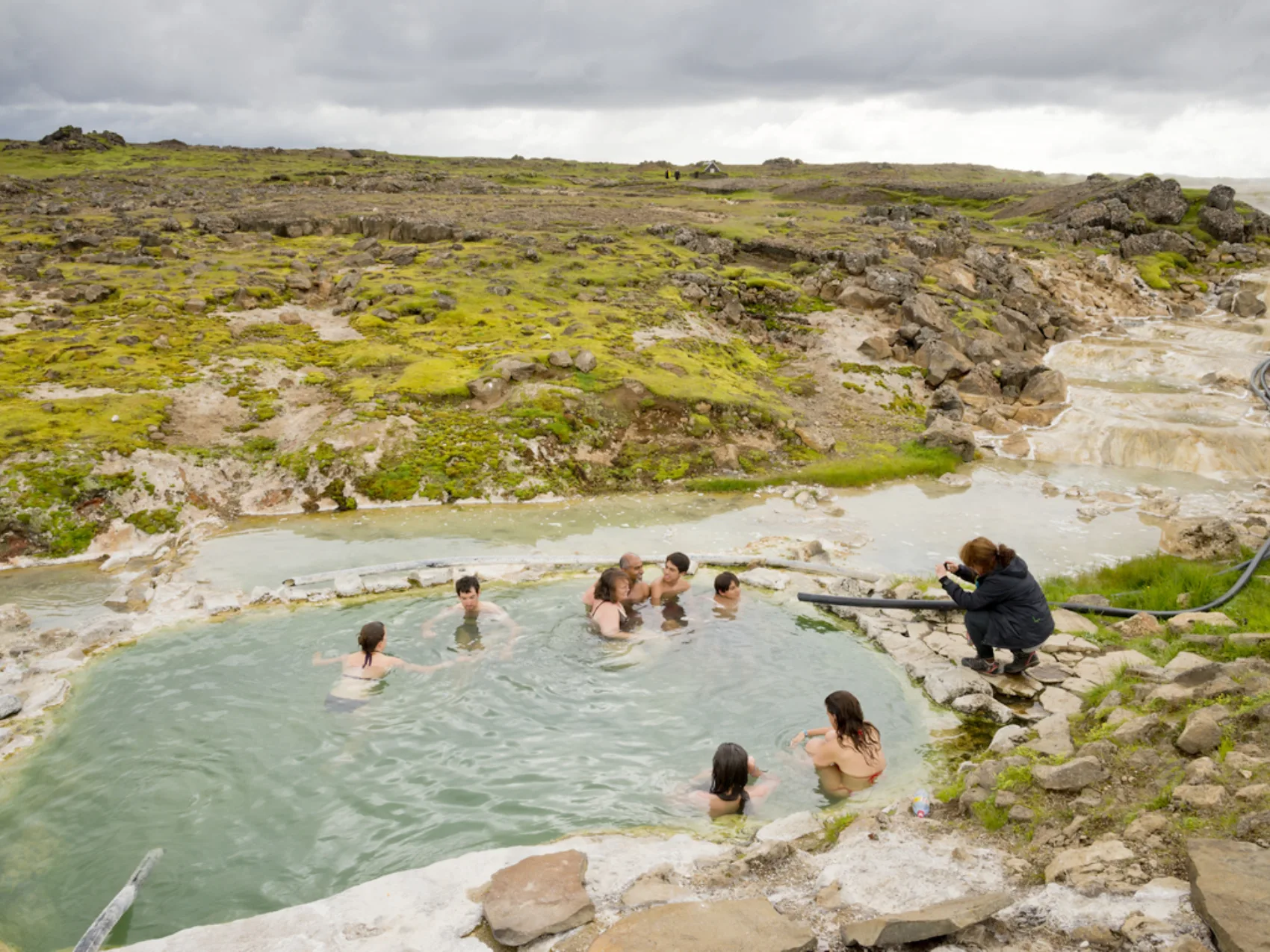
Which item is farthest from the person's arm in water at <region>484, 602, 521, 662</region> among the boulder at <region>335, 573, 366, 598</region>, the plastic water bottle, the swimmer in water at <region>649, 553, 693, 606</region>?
the plastic water bottle

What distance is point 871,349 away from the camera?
111 ft

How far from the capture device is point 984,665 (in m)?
11.9

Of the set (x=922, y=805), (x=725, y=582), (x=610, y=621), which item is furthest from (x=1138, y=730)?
(x=610, y=621)

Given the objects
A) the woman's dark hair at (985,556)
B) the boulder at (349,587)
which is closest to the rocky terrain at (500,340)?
the boulder at (349,587)

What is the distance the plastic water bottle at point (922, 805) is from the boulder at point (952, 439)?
63.0ft

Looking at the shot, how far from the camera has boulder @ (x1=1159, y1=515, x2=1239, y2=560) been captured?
14.9m

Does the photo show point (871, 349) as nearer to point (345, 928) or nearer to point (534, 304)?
point (534, 304)

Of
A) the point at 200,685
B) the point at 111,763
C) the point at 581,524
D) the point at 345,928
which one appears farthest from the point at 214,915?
the point at 581,524

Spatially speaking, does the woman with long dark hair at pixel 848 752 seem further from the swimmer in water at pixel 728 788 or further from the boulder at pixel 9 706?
the boulder at pixel 9 706

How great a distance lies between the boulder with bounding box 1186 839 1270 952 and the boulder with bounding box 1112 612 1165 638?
6.99 metres

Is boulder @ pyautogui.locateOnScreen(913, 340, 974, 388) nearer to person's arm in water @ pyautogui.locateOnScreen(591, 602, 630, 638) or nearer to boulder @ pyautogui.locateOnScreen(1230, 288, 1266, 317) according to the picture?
person's arm in water @ pyautogui.locateOnScreen(591, 602, 630, 638)

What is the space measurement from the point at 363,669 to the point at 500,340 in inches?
746

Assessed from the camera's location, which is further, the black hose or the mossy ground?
the black hose

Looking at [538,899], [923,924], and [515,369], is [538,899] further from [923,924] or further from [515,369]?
[515,369]
